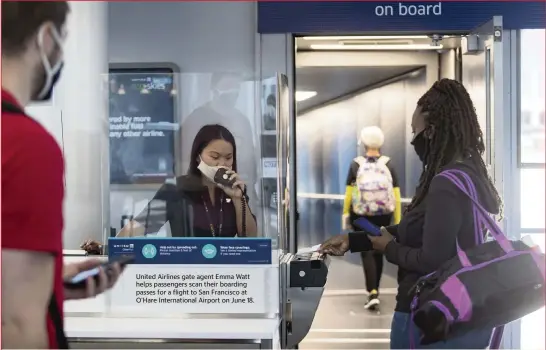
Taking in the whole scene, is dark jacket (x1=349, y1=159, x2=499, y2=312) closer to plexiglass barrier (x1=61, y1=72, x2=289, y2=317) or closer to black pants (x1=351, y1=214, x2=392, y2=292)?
plexiglass barrier (x1=61, y1=72, x2=289, y2=317)

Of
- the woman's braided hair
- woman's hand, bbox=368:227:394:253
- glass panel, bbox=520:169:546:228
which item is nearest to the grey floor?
glass panel, bbox=520:169:546:228

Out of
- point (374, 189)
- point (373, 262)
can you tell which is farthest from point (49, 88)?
point (373, 262)

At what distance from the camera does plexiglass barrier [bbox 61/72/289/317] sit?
1.95 metres

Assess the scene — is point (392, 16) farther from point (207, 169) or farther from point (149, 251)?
point (149, 251)

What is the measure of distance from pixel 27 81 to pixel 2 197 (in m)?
0.30

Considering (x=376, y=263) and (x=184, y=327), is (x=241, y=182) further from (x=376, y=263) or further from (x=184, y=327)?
(x=376, y=263)

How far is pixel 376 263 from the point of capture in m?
4.60

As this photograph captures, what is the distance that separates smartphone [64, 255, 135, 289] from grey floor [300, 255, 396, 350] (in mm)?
2087

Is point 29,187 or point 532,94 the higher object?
point 532,94

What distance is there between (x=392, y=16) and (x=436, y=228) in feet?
3.81

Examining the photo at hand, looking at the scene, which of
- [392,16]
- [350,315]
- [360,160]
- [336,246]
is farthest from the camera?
[360,160]

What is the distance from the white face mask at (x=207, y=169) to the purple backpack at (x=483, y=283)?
0.73 metres

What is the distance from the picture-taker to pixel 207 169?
2.02 m

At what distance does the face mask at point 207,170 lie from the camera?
202 cm
